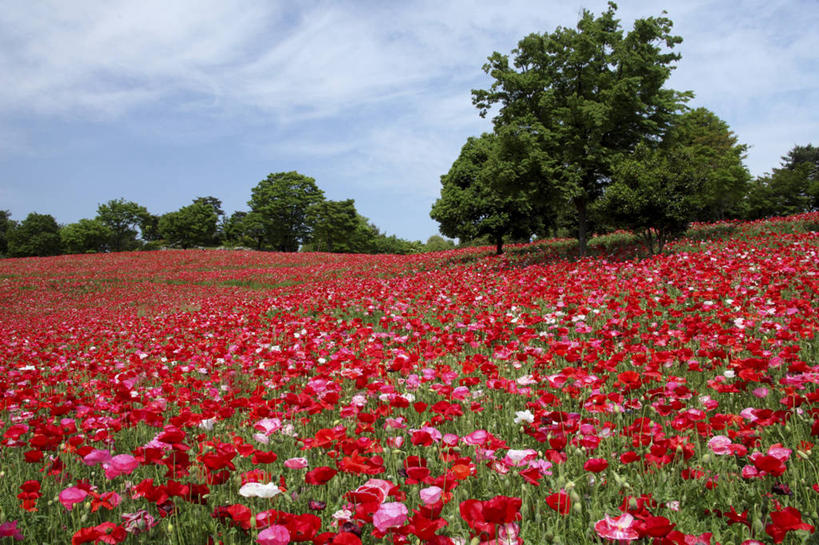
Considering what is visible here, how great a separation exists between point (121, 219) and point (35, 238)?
13.8m

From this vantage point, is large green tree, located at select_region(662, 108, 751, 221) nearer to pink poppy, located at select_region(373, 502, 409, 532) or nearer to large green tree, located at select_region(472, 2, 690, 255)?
Result: large green tree, located at select_region(472, 2, 690, 255)

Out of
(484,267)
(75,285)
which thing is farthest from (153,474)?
(75,285)

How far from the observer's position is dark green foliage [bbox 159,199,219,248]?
3034 inches

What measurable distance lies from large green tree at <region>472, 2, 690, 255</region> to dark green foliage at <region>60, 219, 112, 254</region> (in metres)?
77.1

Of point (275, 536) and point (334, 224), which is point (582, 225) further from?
point (334, 224)

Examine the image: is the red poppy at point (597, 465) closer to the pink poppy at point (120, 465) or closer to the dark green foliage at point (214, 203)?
the pink poppy at point (120, 465)

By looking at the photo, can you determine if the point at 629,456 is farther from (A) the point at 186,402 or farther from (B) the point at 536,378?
(A) the point at 186,402

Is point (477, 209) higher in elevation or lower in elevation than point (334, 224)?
lower

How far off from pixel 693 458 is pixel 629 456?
→ 3.12 ft

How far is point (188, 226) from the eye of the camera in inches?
3041

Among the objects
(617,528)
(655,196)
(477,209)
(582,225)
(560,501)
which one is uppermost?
(477,209)

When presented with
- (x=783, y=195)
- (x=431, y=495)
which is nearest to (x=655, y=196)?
(x=431, y=495)

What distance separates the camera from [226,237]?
270 feet

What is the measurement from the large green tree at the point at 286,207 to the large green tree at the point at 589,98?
53.1m
